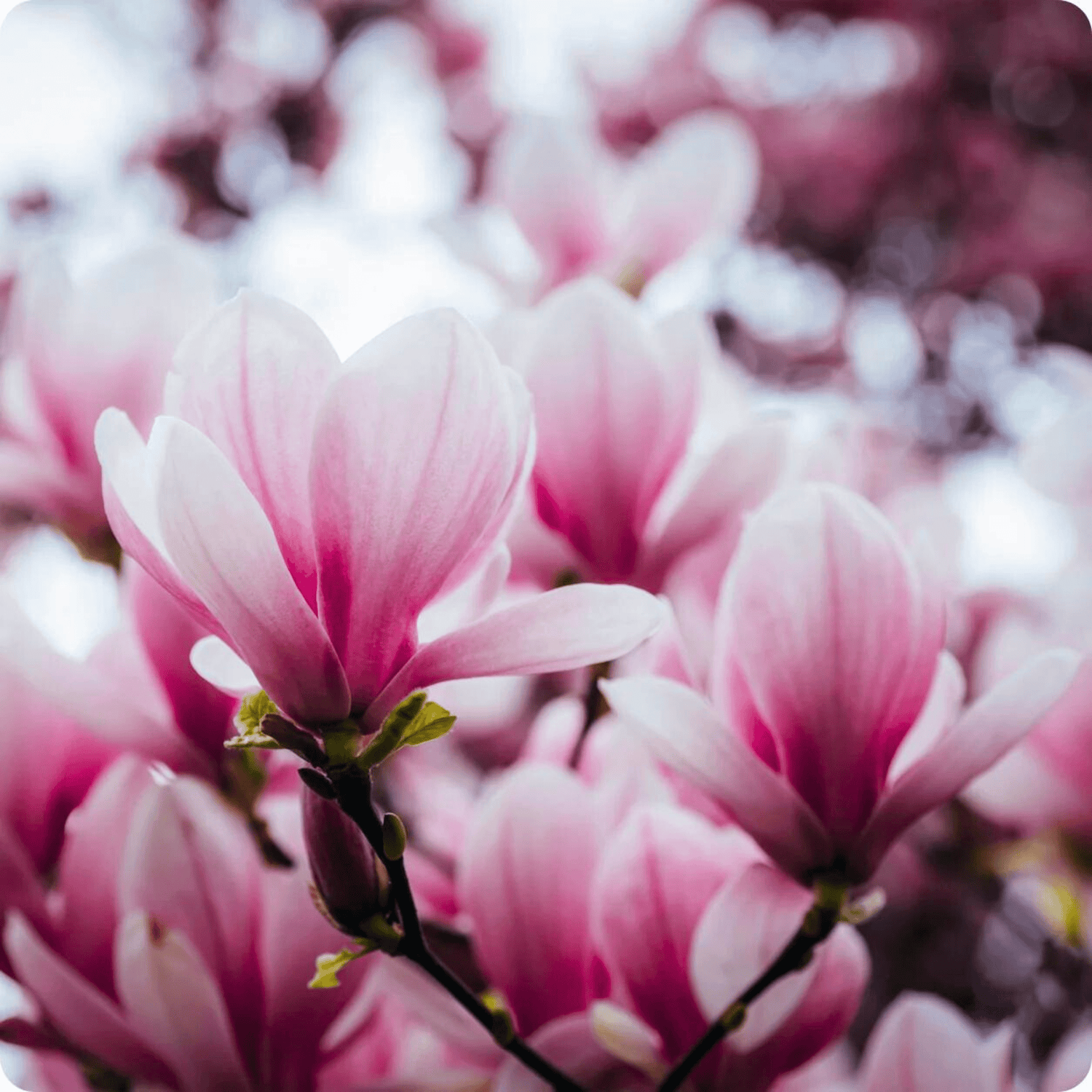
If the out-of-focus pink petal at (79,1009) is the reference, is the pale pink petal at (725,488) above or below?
above

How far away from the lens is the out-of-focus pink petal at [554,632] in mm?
291

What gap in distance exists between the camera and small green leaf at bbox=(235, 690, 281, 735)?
30cm

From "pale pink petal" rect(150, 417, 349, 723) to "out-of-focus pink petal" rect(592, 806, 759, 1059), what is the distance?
145 millimetres

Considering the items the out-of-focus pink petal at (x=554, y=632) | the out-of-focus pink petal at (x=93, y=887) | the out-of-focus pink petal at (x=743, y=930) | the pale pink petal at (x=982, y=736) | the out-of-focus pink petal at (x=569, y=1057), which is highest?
the out-of-focus pink petal at (x=554, y=632)

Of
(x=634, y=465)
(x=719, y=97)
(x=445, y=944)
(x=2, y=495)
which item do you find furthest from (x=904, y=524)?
(x=719, y=97)

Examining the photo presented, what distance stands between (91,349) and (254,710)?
252 mm

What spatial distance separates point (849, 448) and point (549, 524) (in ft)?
0.52

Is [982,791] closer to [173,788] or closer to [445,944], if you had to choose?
[445,944]

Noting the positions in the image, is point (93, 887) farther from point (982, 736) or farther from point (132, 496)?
point (982, 736)

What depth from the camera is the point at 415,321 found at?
0.90 ft

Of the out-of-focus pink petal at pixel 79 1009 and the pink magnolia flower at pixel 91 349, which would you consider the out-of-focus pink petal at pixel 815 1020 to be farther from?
the pink magnolia flower at pixel 91 349

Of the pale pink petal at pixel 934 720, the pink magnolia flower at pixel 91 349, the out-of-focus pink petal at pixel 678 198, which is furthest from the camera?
the out-of-focus pink petal at pixel 678 198

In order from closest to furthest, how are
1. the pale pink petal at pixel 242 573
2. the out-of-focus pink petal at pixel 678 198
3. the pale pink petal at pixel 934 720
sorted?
1. the pale pink petal at pixel 242 573
2. the pale pink petal at pixel 934 720
3. the out-of-focus pink petal at pixel 678 198

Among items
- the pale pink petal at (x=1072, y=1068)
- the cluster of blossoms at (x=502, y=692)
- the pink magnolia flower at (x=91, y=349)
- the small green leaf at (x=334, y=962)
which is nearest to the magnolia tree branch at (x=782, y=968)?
the cluster of blossoms at (x=502, y=692)
